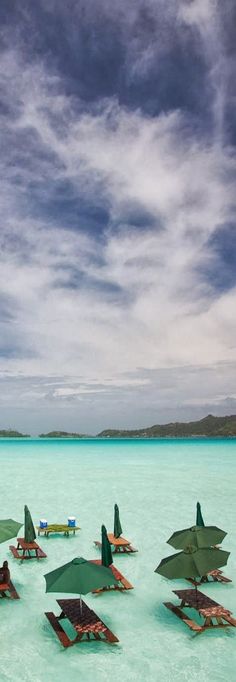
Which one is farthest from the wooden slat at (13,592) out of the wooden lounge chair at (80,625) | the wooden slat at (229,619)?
the wooden slat at (229,619)

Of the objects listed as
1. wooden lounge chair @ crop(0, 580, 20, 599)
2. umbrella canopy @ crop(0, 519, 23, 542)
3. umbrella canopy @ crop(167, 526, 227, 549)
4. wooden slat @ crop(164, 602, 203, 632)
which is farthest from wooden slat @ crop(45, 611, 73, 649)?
umbrella canopy @ crop(167, 526, 227, 549)

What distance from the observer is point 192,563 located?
477 inches

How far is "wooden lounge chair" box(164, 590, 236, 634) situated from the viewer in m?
12.0

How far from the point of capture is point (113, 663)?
35.7ft

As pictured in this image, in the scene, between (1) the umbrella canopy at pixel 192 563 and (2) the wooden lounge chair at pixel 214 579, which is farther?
(2) the wooden lounge chair at pixel 214 579

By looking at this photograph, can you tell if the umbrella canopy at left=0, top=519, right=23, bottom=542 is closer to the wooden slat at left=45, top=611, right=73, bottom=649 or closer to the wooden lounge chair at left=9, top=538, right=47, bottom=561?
the wooden slat at left=45, top=611, right=73, bottom=649

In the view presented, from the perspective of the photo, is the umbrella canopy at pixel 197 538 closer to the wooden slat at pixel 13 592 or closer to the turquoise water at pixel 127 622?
the turquoise water at pixel 127 622

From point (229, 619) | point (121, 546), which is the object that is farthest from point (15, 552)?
point (229, 619)

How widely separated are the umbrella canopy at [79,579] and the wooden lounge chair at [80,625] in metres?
1.04

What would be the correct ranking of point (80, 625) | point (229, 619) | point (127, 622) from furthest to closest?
point (127, 622) → point (229, 619) → point (80, 625)

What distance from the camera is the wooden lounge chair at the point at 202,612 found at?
12016 mm

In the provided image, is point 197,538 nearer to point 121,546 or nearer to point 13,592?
point 13,592

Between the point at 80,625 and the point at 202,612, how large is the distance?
9.81 feet

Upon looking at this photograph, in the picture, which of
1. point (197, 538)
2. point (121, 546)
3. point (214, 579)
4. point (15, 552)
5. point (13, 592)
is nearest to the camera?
point (197, 538)
